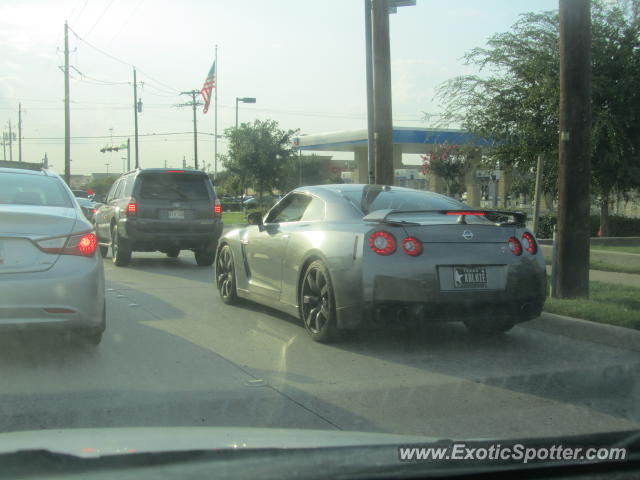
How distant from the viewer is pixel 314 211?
7285 mm

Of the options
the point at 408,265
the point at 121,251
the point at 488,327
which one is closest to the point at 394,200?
the point at 408,265

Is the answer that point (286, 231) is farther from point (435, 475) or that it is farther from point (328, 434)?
point (435, 475)

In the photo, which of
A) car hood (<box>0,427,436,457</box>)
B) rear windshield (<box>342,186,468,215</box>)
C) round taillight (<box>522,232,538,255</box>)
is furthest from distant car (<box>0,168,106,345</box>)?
round taillight (<box>522,232,538,255</box>)

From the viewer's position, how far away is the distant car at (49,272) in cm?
550

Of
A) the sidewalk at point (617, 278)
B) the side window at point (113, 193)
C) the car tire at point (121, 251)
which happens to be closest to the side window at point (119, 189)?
the side window at point (113, 193)

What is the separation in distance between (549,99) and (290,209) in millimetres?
10949

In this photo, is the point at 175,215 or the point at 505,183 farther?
the point at 505,183

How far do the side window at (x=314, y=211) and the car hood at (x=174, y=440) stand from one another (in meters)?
4.20

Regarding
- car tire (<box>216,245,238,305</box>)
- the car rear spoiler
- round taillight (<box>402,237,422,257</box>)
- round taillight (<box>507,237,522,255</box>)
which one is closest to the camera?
Answer: round taillight (<box>402,237,422,257</box>)

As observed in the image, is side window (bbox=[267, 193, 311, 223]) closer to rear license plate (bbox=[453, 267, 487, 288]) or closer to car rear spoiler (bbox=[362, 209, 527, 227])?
car rear spoiler (bbox=[362, 209, 527, 227])

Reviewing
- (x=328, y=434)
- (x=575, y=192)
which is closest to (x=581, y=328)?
(x=575, y=192)

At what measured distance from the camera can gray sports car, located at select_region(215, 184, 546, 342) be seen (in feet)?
19.7

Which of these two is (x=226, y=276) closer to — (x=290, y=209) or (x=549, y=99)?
(x=290, y=209)

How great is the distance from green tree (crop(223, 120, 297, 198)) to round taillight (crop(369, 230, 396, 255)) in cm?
3975
